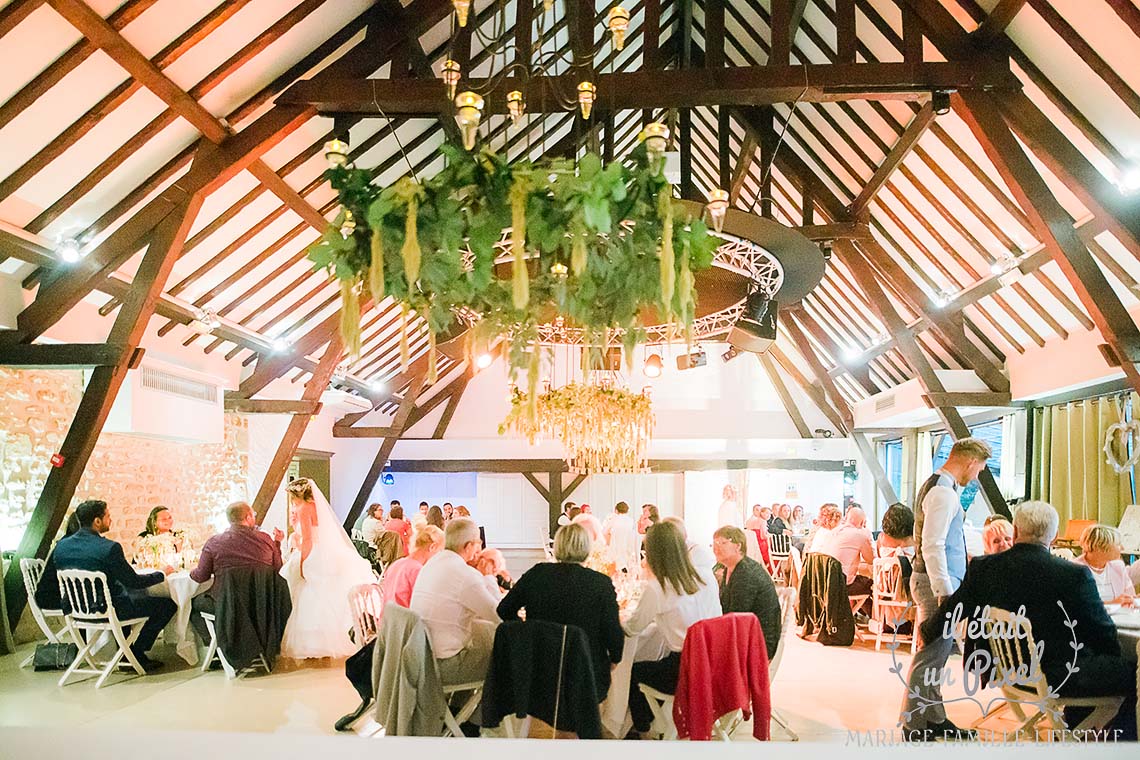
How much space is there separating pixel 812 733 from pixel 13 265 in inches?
264

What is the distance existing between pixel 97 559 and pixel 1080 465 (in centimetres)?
898

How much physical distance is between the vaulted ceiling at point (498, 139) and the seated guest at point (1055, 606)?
2661 millimetres

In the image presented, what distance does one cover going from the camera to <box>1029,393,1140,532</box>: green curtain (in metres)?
8.20

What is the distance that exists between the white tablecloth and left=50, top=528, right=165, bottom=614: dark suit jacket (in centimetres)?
33

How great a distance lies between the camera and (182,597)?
263 inches

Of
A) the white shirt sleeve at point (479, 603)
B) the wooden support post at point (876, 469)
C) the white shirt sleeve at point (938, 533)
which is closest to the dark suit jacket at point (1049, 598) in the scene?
the white shirt sleeve at point (938, 533)

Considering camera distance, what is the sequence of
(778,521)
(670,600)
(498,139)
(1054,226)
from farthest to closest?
1. (778,521)
2. (498,139)
3. (1054,226)
4. (670,600)

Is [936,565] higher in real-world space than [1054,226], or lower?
lower

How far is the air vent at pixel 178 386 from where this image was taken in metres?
8.39

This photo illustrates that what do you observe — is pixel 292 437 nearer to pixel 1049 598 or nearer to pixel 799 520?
pixel 1049 598

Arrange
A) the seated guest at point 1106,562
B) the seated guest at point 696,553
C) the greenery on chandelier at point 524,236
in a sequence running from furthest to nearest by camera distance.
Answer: the seated guest at point 1106,562 < the seated guest at point 696,553 < the greenery on chandelier at point 524,236

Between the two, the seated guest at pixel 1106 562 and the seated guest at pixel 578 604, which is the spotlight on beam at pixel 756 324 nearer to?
the seated guest at pixel 1106 562

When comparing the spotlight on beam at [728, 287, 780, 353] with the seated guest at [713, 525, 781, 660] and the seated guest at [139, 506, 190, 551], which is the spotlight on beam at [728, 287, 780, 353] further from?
the seated guest at [139, 506, 190, 551]

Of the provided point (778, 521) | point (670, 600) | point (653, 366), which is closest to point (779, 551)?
point (778, 521)
